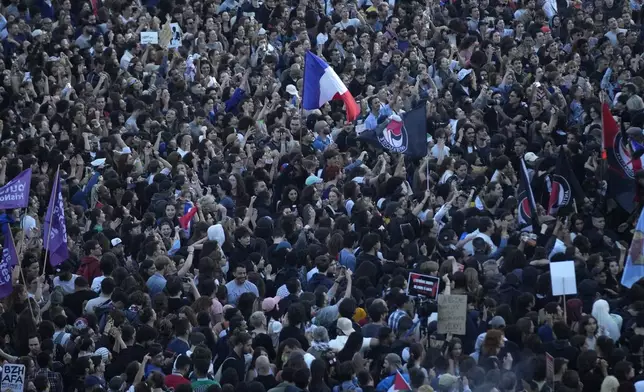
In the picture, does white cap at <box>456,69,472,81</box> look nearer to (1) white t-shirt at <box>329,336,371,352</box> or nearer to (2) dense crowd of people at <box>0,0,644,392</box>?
(2) dense crowd of people at <box>0,0,644,392</box>

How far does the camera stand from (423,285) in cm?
1823

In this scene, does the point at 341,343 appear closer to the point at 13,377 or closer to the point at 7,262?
the point at 13,377

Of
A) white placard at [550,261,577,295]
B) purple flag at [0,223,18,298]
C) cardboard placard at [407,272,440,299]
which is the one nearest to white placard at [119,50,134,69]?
purple flag at [0,223,18,298]

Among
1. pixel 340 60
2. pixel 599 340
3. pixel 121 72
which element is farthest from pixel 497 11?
pixel 599 340

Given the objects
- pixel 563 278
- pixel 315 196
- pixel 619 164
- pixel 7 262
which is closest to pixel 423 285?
pixel 563 278

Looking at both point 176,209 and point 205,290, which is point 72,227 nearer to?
point 176,209

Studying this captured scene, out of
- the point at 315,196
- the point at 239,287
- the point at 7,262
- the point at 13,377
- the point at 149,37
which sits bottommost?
the point at 13,377

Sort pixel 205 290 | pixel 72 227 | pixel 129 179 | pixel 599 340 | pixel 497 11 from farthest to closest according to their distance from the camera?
pixel 497 11, pixel 129 179, pixel 72 227, pixel 205 290, pixel 599 340

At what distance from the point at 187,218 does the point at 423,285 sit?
4459 mm

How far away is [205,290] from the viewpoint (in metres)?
19.0

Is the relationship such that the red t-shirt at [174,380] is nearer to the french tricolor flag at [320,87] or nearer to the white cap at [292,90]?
the french tricolor flag at [320,87]

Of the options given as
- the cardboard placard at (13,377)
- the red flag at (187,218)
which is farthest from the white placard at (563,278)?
the cardboard placard at (13,377)

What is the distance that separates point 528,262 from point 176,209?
464 centimetres

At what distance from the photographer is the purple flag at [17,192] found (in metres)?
20.7
